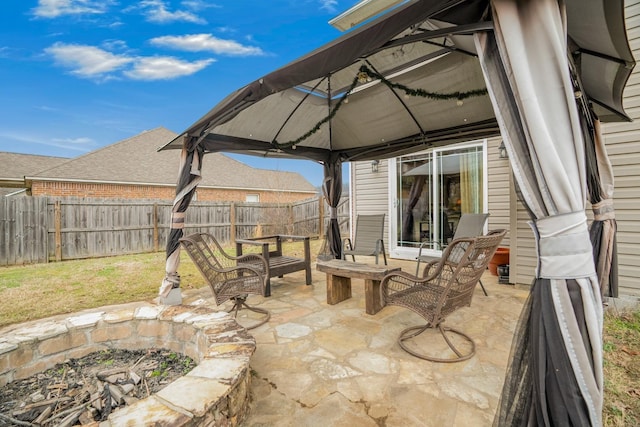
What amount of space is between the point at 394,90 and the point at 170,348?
4052mm

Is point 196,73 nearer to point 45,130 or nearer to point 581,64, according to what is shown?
point 45,130

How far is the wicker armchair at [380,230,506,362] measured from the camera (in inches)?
92.2

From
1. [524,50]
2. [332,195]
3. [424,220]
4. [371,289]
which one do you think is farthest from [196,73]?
[524,50]

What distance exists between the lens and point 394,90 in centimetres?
429

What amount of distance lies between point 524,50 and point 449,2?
42cm

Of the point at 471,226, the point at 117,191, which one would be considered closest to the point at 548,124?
the point at 471,226

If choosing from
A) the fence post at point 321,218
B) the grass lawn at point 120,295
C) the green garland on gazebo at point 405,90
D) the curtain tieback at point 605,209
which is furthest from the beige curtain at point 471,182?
the fence post at point 321,218

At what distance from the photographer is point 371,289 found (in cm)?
333

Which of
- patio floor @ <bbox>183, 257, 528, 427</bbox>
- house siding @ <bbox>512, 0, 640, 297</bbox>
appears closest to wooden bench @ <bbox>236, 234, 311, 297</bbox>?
patio floor @ <bbox>183, 257, 528, 427</bbox>

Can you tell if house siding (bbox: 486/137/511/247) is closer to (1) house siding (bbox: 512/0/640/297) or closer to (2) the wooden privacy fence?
(1) house siding (bbox: 512/0/640/297)

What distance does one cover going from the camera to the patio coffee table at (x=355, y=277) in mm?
3209

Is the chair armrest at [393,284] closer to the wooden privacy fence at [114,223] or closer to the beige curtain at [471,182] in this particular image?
the beige curtain at [471,182]

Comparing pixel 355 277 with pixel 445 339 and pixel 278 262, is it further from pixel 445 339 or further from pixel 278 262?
pixel 278 262

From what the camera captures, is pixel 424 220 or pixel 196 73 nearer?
pixel 424 220
